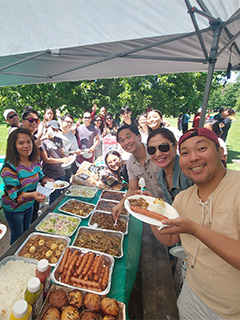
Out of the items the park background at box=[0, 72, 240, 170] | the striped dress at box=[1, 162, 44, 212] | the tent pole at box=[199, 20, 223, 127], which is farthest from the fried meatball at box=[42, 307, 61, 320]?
the park background at box=[0, 72, 240, 170]

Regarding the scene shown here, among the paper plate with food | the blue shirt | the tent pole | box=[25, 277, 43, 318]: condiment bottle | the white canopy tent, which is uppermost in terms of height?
the white canopy tent

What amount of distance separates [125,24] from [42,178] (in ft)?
9.18

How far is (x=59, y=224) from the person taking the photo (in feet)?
8.02

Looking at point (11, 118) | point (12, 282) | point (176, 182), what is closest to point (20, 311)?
point (12, 282)

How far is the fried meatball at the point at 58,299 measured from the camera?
4.22 ft

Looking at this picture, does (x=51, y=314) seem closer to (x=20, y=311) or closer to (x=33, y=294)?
(x=33, y=294)

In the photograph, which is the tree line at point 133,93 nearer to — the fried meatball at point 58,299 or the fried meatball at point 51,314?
the fried meatball at point 58,299

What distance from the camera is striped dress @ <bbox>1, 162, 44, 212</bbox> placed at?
2359mm

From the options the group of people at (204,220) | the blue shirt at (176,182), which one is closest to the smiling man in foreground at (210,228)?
the group of people at (204,220)

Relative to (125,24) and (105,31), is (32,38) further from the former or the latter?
(125,24)

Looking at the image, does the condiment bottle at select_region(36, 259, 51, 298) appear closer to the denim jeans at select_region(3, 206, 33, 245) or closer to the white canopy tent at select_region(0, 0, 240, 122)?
the denim jeans at select_region(3, 206, 33, 245)

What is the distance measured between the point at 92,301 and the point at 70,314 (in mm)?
189

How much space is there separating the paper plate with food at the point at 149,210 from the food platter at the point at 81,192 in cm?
155

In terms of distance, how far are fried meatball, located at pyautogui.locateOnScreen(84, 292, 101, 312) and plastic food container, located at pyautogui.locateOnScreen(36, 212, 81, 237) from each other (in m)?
0.97
